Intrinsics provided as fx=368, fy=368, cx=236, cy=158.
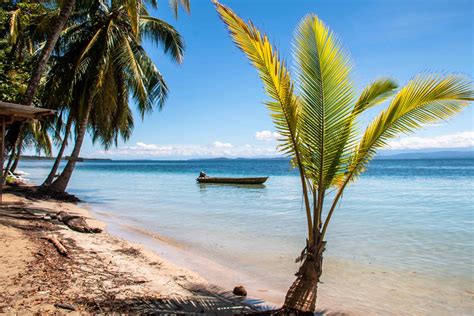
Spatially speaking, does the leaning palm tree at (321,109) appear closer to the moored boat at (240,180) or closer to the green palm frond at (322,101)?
the green palm frond at (322,101)

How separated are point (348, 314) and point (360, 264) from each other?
7.90ft

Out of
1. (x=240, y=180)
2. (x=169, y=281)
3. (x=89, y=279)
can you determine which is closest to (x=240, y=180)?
(x=240, y=180)

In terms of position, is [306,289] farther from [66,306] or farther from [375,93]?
[66,306]

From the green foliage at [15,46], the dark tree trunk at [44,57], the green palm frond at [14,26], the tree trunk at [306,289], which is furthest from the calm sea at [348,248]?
the green palm frond at [14,26]

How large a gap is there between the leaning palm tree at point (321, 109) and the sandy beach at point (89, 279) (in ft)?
4.70

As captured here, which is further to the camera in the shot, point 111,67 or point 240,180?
point 240,180

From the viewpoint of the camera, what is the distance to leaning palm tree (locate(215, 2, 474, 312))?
3.80 meters

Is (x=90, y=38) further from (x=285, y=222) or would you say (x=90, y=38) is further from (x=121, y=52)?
(x=285, y=222)

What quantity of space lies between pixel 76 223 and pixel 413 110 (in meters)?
7.48

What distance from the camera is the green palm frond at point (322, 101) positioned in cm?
383

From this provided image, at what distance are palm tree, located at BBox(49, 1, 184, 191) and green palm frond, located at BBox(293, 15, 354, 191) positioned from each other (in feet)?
34.4

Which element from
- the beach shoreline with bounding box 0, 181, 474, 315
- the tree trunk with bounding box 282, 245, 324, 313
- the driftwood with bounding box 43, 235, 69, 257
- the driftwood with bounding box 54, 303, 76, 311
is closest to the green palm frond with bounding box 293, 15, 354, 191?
the tree trunk with bounding box 282, 245, 324, 313

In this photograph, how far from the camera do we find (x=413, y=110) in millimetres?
3881

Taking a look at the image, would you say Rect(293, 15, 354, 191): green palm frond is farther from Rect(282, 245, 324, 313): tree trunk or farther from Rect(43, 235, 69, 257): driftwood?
Rect(43, 235, 69, 257): driftwood
